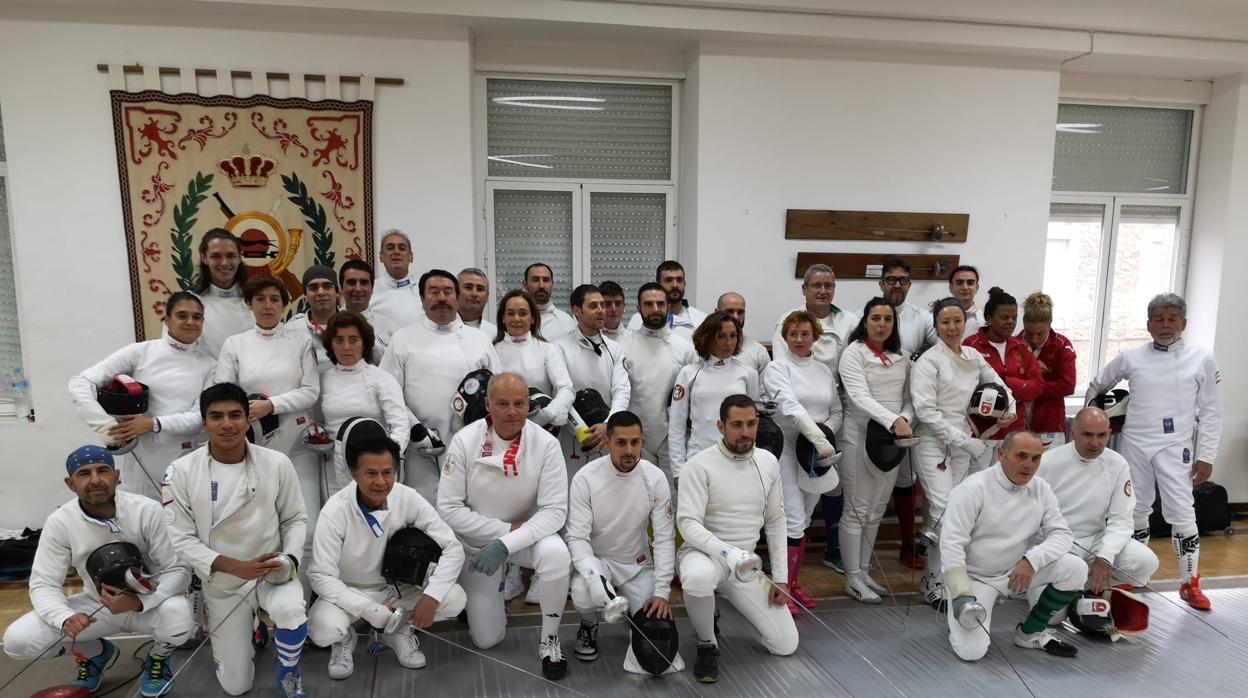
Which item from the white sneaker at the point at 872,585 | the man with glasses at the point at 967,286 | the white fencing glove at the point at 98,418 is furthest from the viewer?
the man with glasses at the point at 967,286

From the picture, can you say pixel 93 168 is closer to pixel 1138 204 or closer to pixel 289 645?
pixel 289 645

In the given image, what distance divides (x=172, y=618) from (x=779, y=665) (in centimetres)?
234

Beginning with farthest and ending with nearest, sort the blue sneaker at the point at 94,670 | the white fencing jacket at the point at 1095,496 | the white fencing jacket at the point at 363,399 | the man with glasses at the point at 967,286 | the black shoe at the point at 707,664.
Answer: the man with glasses at the point at 967,286, the white fencing jacket at the point at 1095,496, the white fencing jacket at the point at 363,399, the black shoe at the point at 707,664, the blue sneaker at the point at 94,670

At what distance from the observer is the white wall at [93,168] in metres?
3.98

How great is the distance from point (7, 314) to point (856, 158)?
5.63 meters

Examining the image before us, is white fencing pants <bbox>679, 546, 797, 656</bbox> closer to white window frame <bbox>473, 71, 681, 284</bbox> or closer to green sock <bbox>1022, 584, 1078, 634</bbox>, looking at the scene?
green sock <bbox>1022, 584, 1078, 634</bbox>

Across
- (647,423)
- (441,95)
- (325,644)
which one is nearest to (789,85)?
(441,95)

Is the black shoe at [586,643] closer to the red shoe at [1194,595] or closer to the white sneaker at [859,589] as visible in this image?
the white sneaker at [859,589]

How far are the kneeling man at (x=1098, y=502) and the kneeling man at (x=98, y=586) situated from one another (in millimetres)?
3788

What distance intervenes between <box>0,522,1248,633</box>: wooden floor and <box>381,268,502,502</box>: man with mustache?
84 centimetres

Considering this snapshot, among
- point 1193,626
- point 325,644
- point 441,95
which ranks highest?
point 441,95

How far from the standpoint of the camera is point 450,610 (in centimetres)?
275

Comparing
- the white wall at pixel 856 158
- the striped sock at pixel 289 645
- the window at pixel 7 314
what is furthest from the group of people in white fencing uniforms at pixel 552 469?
the window at pixel 7 314

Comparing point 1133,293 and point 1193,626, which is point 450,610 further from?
point 1133,293
